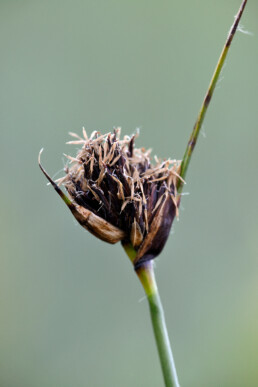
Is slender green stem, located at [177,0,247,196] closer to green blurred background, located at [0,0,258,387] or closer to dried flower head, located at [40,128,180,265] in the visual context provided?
dried flower head, located at [40,128,180,265]

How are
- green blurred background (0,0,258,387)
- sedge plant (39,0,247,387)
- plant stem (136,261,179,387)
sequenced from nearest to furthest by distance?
plant stem (136,261,179,387), sedge plant (39,0,247,387), green blurred background (0,0,258,387)

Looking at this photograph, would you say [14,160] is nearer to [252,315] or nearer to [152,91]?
[152,91]

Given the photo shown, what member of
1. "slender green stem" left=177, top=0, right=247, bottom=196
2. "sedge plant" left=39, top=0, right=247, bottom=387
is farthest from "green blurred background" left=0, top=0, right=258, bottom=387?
"slender green stem" left=177, top=0, right=247, bottom=196

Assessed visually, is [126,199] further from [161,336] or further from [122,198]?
[161,336]

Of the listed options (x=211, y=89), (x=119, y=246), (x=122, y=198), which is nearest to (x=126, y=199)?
(x=122, y=198)

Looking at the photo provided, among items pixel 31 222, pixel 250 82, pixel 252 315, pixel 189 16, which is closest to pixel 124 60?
pixel 189 16

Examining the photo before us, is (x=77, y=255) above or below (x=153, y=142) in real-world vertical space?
below

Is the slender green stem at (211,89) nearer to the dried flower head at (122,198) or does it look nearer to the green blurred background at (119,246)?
the dried flower head at (122,198)
